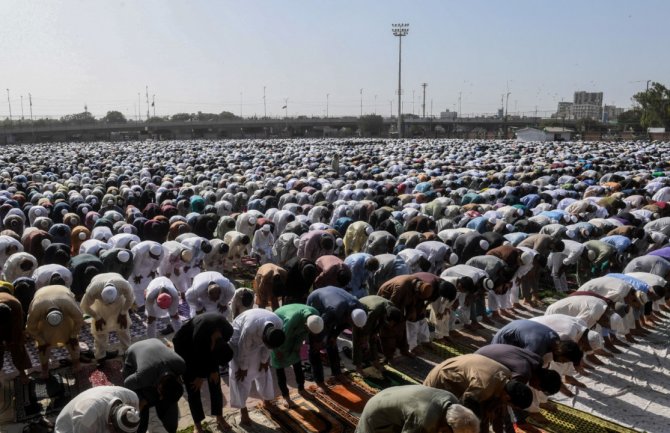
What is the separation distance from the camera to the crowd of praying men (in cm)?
503

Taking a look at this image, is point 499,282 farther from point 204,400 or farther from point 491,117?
point 491,117

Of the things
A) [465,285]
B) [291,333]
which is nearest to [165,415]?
[291,333]

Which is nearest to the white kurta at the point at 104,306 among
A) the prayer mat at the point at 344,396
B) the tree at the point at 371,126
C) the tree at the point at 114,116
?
the prayer mat at the point at 344,396

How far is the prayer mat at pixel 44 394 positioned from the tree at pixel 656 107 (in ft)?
242

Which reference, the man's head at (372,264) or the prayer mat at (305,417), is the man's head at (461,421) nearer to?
the prayer mat at (305,417)

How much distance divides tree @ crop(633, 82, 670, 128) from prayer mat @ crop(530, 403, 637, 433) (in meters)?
70.9

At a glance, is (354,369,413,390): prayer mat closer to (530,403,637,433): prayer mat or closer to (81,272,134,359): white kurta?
(530,403,637,433): prayer mat

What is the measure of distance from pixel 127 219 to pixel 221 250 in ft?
14.7

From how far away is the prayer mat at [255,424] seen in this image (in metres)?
5.85

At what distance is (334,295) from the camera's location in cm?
676

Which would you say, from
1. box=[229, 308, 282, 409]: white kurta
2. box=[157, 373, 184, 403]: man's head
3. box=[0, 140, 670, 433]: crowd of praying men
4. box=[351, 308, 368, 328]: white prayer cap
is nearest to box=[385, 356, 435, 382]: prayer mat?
box=[0, 140, 670, 433]: crowd of praying men

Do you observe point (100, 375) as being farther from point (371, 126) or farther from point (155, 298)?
point (371, 126)

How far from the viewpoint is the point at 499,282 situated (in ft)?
28.5

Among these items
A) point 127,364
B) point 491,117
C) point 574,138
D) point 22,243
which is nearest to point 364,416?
point 127,364
